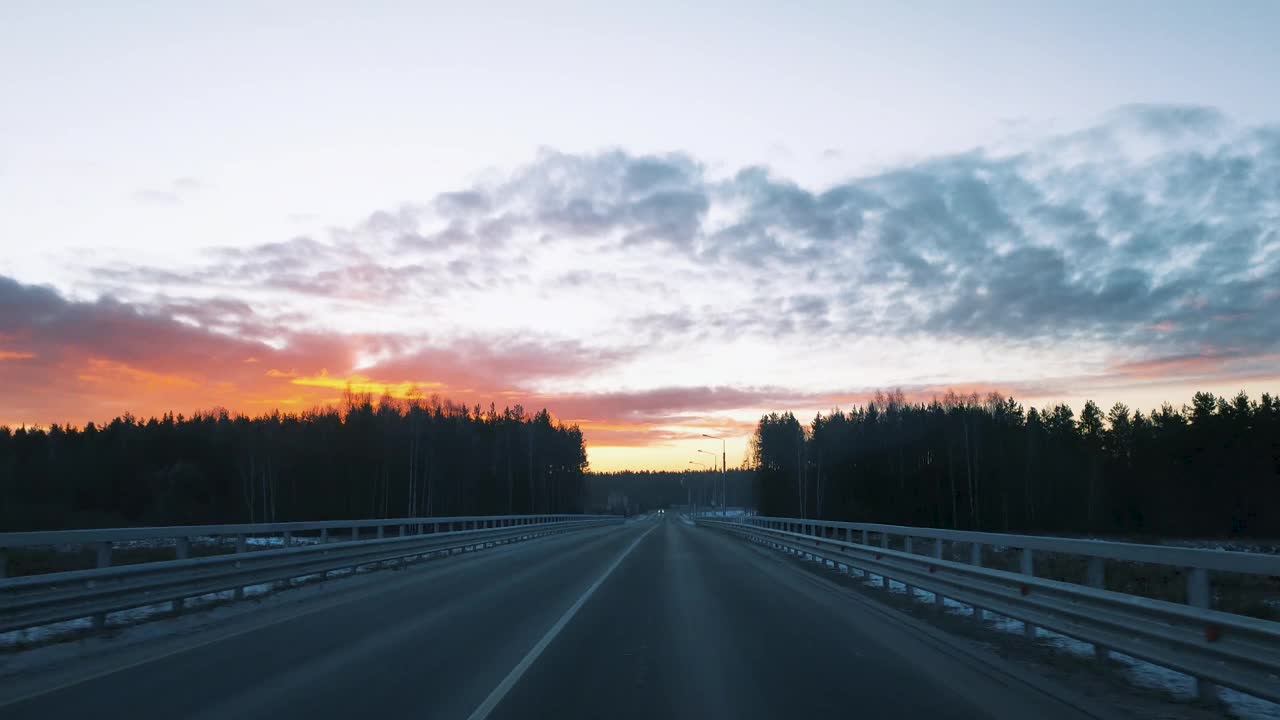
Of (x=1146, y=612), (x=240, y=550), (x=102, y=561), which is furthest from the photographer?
(x=240, y=550)

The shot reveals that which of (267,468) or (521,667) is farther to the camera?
(267,468)

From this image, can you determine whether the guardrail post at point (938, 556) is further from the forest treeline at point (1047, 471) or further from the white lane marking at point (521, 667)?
the forest treeline at point (1047, 471)

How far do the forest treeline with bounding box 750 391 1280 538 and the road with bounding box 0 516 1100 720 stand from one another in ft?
198

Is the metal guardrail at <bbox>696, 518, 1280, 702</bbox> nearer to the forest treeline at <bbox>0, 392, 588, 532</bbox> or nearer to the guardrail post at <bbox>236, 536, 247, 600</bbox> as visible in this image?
the guardrail post at <bbox>236, 536, 247, 600</bbox>

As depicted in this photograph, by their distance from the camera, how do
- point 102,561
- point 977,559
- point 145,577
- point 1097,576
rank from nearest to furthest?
point 1097,576 → point 102,561 → point 977,559 → point 145,577

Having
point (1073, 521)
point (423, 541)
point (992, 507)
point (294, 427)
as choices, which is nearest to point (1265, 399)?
point (1073, 521)

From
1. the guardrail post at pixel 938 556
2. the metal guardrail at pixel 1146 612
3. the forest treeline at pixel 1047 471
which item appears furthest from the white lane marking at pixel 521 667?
the forest treeline at pixel 1047 471

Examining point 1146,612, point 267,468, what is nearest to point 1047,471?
point 267,468

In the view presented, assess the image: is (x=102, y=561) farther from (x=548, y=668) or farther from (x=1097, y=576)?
(x=1097, y=576)

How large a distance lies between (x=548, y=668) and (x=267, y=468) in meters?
86.1

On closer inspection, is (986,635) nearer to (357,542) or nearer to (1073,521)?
(357,542)

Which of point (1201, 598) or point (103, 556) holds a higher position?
point (1201, 598)

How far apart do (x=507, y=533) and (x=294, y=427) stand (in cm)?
7774

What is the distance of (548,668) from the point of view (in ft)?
29.9
